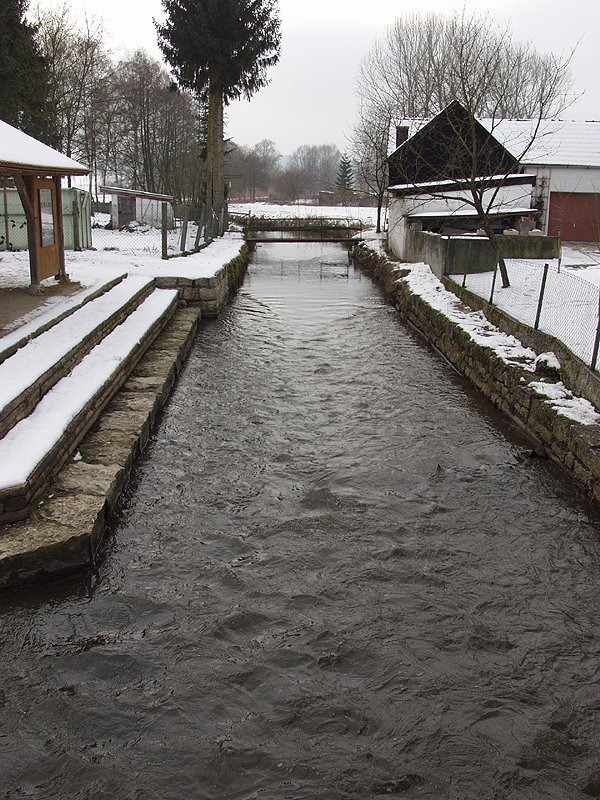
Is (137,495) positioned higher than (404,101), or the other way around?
(404,101)

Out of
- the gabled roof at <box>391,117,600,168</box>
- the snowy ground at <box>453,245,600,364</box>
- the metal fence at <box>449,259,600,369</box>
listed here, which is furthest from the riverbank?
the gabled roof at <box>391,117,600,168</box>

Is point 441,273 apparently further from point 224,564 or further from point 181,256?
point 224,564

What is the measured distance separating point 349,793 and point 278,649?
4.00ft

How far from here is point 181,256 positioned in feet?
65.4

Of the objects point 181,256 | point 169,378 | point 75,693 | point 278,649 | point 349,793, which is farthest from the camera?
point 181,256

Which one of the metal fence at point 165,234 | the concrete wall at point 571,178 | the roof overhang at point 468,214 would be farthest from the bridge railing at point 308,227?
the roof overhang at point 468,214

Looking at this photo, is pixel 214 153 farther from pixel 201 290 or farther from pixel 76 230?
pixel 201 290

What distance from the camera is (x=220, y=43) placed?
27359 mm

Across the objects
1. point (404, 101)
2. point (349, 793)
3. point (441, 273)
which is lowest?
point (349, 793)

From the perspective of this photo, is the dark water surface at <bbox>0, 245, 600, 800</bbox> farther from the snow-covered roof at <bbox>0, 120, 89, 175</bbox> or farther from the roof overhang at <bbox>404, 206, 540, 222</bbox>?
the roof overhang at <bbox>404, 206, 540, 222</bbox>

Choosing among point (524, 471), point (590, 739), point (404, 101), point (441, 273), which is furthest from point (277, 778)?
point (404, 101)

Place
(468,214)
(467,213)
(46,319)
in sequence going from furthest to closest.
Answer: (467,213), (468,214), (46,319)

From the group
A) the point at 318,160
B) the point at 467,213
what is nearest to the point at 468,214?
the point at 467,213

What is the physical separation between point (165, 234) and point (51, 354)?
10.7 meters
